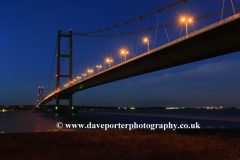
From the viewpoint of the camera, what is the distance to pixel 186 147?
400 inches

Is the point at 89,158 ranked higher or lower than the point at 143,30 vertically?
lower

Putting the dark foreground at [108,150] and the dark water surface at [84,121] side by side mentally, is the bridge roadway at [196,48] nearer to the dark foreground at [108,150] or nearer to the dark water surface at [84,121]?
the dark water surface at [84,121]

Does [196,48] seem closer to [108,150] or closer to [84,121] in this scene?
[108,150]

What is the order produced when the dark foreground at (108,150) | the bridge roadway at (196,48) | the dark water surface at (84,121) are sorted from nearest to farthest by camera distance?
the dark foreground at (108,150), the bridge roadway at (196,48), the dark water surface at (84,121)

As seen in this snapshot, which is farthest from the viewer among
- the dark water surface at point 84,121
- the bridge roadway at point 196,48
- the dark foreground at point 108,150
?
the dark water surface at point 84,121

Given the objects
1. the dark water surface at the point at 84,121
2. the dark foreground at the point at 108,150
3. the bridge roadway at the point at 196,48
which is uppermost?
the bridge roadway at the point at 196,48

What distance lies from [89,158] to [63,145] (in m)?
3.28

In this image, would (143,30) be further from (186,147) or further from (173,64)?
(186,147)

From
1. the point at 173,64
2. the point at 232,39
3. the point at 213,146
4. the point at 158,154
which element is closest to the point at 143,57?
the point at 173,64

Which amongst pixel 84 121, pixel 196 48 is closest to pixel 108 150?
pixel 196 48

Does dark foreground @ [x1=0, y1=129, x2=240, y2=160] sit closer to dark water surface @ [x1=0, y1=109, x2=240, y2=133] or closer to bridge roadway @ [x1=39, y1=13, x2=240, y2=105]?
dark water surface @ [x1=0, y1=109, x2=240, y2=133]

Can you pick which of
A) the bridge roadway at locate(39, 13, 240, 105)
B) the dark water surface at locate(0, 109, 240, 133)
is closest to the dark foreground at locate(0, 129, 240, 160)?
the dark water surface at locate(0, 109, 240, 133)

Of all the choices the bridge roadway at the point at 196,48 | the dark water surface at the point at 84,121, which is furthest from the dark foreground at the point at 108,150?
the bridge roadway at the point at 196,48

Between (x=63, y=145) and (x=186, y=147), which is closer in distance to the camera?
(x=186, y=147)
